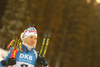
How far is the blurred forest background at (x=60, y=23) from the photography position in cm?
2059

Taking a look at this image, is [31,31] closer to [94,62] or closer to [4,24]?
[4,24]

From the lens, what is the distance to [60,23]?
28.8 metres

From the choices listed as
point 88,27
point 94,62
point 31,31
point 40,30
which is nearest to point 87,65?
point 94,62

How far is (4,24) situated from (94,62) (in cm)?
2428

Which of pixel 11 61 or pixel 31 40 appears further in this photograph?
pixel 31 40

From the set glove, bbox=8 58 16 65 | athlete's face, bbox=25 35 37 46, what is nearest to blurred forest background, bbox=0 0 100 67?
athlete's face, bbox=25 35 37 46

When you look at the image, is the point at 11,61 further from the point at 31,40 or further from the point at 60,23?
the point at 60,23

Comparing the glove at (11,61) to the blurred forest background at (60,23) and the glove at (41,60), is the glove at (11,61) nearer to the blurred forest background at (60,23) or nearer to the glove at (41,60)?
the glove at (41,60)

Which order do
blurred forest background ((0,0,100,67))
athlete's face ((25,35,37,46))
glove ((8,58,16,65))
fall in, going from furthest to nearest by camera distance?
1. blurred forest background ((0,0,100,67))
2. athlete's face ((25,35,37,46))
3. glove ((8,58,16,65))

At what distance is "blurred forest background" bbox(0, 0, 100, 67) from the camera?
20594mm

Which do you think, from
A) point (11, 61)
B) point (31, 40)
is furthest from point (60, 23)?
point (11, 61)

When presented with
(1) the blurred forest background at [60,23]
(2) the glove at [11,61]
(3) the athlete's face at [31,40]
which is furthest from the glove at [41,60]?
(1) the blurred forest background at [60,23]

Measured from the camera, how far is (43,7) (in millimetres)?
26031

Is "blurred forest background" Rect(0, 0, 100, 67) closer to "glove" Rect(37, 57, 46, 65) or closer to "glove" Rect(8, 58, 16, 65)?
"glove" Rect(37, 57, 46, 65)
